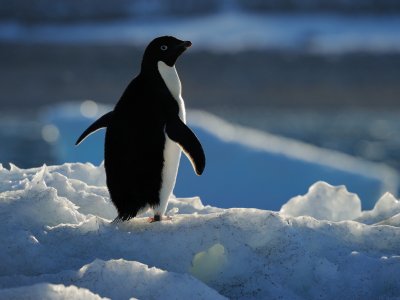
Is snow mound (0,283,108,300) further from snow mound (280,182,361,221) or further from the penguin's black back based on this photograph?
snow mound (280,182,361,221)

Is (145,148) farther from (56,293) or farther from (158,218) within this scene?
(56,293)

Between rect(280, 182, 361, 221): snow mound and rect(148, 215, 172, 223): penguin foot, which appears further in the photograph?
rect(280, 182, 361, 221): snow mound

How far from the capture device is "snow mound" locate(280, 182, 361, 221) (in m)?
3.91

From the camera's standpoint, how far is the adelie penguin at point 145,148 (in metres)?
3.45

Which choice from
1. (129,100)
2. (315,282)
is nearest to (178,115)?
(129,100)

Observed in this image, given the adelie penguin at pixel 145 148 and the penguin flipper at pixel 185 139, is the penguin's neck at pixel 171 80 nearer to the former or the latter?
the adelie penguin at pixel 145 148

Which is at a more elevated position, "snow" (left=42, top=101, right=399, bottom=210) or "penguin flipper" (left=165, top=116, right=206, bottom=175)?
"penguin flipper" (left=165, top=116, right=206, bottom=175)

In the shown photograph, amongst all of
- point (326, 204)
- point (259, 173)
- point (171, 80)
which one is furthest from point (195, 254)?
point (259, 173)

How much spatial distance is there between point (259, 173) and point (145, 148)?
3.91 metres

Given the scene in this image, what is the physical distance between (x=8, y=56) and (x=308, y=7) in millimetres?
12875

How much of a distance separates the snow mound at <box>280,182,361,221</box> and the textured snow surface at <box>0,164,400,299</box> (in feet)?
2.47

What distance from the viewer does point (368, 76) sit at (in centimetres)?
2908

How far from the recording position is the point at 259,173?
7.33 metres

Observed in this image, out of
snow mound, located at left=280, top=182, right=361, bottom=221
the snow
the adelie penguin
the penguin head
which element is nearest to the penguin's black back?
the adelie penguin
